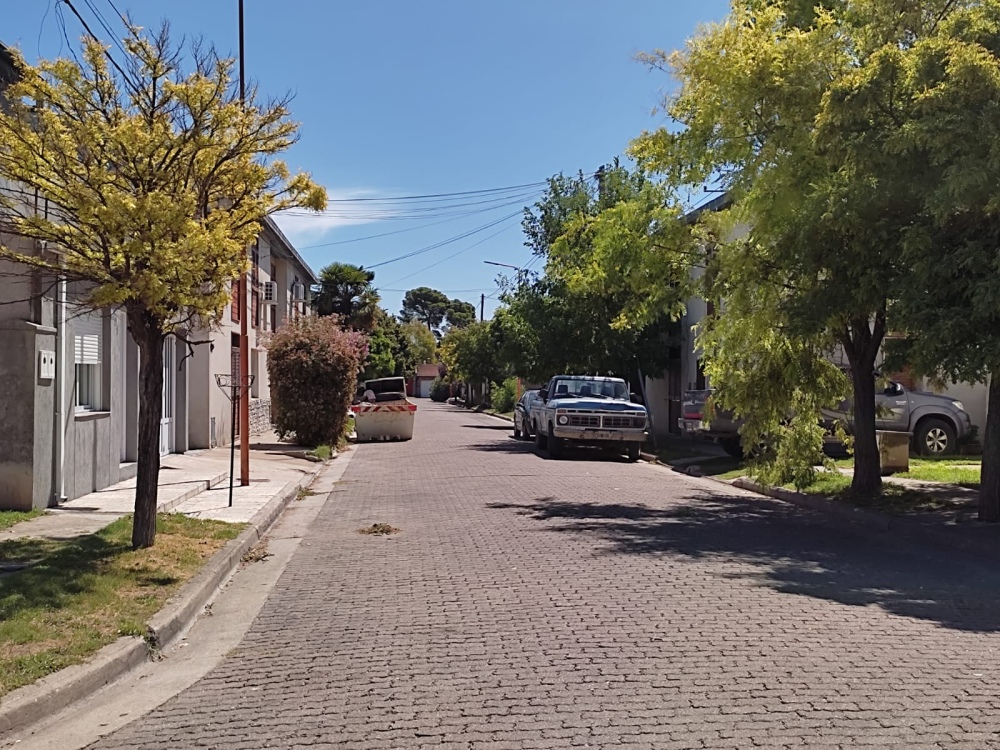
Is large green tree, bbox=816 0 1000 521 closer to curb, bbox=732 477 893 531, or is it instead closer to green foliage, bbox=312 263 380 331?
curb, bbox=732 477 893 531

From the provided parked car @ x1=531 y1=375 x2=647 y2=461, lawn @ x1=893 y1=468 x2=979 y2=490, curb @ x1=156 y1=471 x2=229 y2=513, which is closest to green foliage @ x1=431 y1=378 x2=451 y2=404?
parked car @ x1=531 y1=375 x2=647 y2=461

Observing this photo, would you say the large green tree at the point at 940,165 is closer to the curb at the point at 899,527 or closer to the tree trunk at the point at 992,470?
the tree trunk at the point at 992,470

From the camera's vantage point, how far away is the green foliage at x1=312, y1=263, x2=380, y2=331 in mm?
56406

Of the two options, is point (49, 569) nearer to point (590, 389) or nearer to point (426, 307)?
point (590, 389)

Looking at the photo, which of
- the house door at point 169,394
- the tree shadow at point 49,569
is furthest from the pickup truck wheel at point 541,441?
the tree shadow at point 49,569

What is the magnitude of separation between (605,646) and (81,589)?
4245 millimetres

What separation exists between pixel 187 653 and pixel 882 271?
856 cm

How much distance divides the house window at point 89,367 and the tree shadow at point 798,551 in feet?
19.8

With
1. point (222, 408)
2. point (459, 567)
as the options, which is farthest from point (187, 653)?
point (222, 408)

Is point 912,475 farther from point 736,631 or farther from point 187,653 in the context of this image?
point 187,653

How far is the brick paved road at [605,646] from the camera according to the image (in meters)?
5.11

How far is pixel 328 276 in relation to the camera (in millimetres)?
56750

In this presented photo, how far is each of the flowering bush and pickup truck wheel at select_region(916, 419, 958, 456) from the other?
13.9m

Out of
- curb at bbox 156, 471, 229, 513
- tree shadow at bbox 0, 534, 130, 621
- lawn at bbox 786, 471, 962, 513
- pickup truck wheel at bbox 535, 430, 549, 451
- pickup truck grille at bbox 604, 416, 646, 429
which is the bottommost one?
lawn at bbox 786, 471, 962, 513
